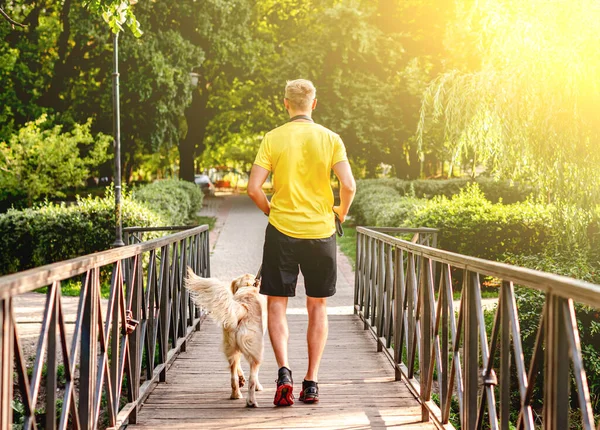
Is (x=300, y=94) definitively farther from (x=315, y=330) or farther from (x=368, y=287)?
(x=368, y=287)

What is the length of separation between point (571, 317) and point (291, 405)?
2.95 m

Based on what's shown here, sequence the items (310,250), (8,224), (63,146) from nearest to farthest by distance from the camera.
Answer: (310,250) < (8,224) < (63,146)

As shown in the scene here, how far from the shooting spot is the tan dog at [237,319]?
16.5ft

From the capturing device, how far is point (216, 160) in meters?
63.4

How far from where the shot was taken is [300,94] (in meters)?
4.80

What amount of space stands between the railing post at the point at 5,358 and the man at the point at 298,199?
253 centimetres

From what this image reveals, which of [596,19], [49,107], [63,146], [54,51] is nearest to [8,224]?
[63,146]

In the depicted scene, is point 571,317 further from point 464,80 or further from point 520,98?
point 464,80

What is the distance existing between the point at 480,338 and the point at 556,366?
113 centimetres

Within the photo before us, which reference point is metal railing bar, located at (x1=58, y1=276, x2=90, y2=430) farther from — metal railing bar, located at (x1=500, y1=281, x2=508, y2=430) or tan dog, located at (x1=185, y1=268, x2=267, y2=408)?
metal railing bar, located at (x1=500, y1=281, x2=508, y2=430)

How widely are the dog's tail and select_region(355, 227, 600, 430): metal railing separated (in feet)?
4.42

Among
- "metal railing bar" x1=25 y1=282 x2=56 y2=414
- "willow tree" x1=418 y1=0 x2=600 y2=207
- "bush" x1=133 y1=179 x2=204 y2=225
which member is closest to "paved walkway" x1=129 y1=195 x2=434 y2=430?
"metal railing bar" x1=25 y1=282 x2=56 y2=414

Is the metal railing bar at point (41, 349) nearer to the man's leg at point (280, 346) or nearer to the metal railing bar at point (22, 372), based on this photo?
the metal railing bar at point (22, 372)

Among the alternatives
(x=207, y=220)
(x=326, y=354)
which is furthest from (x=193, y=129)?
(x=326, y=354)
